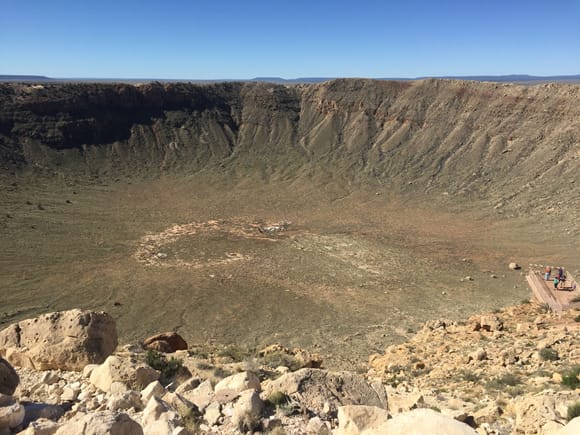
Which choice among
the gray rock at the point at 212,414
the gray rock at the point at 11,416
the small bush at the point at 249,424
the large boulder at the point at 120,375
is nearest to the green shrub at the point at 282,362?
the large boulder at the point at 120,375

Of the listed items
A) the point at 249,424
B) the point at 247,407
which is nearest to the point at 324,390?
the point at 247,407

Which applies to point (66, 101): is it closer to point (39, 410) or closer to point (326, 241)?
point (326, 241)

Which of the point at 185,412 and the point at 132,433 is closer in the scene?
the point at 132,433

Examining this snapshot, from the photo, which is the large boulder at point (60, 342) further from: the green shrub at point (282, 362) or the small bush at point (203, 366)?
the green shrub at point (282, 362)

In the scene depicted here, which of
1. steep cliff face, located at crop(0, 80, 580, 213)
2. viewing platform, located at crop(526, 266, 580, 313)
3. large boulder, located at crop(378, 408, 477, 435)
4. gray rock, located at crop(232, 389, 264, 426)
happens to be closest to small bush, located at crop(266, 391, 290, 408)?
gray rock, located at crop(232, 389, 264, 426)

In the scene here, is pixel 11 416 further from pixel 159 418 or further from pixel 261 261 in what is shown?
pixel 261 261

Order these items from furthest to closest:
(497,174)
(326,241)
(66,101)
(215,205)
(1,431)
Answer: (66,101) < (497,174) < (215,205) < (326,241) < (1,431)

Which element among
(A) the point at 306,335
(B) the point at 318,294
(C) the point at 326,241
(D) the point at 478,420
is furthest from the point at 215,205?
(D) the point at 478,420
